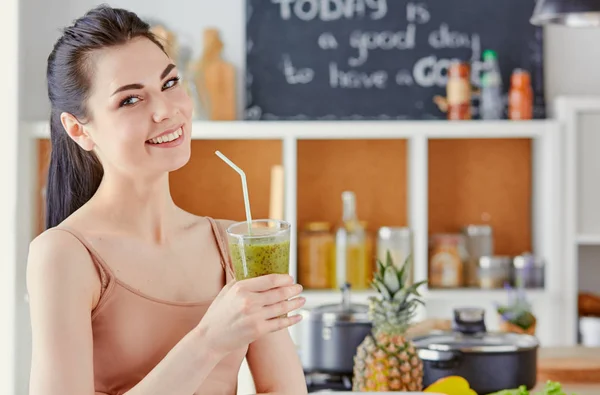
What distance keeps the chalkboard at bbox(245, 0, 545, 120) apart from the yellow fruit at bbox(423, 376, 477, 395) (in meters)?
2.29

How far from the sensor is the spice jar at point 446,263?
157 inches

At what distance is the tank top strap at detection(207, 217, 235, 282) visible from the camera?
4.71ft

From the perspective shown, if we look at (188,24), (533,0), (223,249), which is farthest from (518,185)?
(223,249)

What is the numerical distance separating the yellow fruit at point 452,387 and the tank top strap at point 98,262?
89 cm

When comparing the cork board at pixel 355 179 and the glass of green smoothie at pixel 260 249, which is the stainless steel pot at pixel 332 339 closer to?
the glass of green smoothie at pixel 260 249

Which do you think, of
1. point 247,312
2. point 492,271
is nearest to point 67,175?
point 247,312

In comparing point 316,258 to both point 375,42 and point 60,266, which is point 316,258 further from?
point 60,266

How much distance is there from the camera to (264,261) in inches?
48.3

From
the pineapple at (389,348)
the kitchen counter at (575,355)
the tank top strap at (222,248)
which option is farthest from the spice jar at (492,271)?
the tank top strap at (222,248)

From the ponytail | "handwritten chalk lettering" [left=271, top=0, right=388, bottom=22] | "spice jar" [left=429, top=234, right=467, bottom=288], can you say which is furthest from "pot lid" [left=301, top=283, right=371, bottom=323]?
"handwritten chalk lettering" [left=271, top=0, right=388, bottom=22]

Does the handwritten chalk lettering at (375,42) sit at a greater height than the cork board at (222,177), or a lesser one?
greater

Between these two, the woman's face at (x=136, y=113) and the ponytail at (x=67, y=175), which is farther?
the ponytail at (x=67, y=175)

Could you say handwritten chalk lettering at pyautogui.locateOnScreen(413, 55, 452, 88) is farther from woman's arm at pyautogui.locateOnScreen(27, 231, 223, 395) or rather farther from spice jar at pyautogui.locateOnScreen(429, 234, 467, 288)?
woman's arm at pyautogui.locateOnScreen(27, 231, 223, 395)

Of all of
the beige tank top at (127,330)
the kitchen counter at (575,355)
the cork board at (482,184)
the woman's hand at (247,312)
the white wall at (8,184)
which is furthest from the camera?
the cork board at (482,184)
